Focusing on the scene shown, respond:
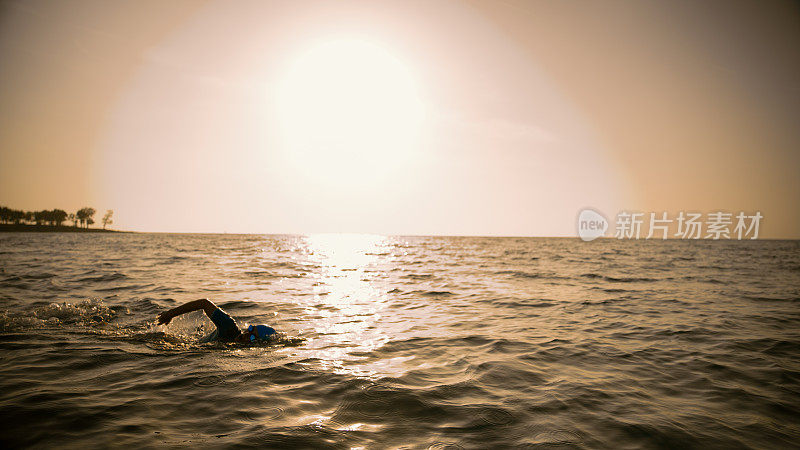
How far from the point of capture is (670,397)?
579 centimetres

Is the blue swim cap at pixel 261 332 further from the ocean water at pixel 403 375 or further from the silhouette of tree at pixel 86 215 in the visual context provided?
the silhouette of tree at pixel 86 215

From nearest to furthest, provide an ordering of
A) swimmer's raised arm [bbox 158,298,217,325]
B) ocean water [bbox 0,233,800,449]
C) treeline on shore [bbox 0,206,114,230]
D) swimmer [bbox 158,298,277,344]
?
ocean water [bbox 0,233,800,449]
swimmer's raised arm [bbox 158,298,217,325]
swimmer [bbox 158,298,277,344]
treeline on shore [bbox 0,206,114,230]

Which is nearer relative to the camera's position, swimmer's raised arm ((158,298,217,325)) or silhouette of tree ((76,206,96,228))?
swimmer's raised arm ((158,298,217,325))

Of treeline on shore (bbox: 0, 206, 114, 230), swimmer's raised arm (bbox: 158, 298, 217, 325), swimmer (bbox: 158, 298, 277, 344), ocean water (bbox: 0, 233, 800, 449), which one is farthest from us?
treeline on shore (bbox: 0, 206, 114, 230)

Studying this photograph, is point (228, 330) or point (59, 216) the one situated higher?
point (228, 330)

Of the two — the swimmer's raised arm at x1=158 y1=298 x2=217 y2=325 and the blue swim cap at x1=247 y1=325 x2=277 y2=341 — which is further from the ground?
the swimmer's raised arm at x1=158 y1=298 x2=217 y2=325

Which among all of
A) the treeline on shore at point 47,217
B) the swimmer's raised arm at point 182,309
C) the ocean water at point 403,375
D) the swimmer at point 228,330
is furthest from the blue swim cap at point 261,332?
the treeline on shore at point 47,217

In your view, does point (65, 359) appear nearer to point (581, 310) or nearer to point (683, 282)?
point (581, 310)

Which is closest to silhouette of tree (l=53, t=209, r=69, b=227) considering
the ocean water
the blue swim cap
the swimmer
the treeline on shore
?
the treeline on shore

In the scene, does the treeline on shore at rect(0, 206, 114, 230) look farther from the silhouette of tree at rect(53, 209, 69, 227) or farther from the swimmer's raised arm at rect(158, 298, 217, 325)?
the swimmer's raised arm at rect(158, 298, 217, 325)

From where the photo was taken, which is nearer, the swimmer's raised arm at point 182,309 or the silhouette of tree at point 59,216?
the swimmer's raised arm at point 182,309

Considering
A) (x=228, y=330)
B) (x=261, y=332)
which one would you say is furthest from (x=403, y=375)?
(x=228, y=330)

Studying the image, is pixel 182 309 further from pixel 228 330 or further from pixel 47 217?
pixel 47 217

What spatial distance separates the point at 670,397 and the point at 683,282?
60.6 feet
